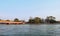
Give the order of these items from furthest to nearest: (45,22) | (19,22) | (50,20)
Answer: (19,22) < (50,20) < (45,22)

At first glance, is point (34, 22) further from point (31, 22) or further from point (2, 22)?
point (2, 22)

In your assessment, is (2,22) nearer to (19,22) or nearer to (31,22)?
(19,22)

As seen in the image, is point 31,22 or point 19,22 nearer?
point 31,22

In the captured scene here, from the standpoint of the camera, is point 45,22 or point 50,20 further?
point 50,20

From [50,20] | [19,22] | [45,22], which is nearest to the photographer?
[45,22]

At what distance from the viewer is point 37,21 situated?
58000 millimetres

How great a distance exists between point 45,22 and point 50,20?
449 centimetres

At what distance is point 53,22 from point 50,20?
2.85m

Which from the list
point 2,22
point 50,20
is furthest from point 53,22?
point 2,22

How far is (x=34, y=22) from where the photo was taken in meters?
58.8

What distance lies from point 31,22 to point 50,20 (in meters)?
7.68

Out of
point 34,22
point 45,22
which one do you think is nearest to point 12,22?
point 34,22

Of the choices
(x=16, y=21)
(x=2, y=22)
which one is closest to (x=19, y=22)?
(x=16, y=21)

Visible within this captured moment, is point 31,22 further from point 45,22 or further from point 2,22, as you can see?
point 2,22
